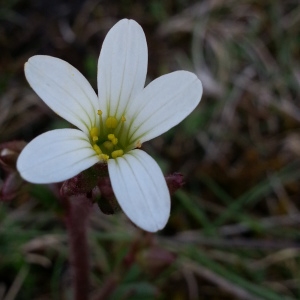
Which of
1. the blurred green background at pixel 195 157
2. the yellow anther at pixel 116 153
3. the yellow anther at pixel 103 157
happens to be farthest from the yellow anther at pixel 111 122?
the blurred green background at pixel 195 157

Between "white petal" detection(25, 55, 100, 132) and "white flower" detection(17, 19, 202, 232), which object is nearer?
"white flower" detection(17, 19, 202, 232)

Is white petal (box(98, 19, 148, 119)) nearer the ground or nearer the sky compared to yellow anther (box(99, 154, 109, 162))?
nearer the sky

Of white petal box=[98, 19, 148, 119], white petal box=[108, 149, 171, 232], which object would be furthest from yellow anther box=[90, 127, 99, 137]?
white petal box=[108, 149, 171, 232]

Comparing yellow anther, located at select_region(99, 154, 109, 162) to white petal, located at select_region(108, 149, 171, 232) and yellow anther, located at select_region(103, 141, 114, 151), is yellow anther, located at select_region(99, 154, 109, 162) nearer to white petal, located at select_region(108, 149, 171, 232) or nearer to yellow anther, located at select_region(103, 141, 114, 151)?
white petal, located at select_region(108, 149, 171, 232)

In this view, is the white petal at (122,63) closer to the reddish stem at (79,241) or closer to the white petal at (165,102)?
the white petal at (165,102)

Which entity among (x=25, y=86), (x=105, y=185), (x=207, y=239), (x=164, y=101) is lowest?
(x=207, y=239)

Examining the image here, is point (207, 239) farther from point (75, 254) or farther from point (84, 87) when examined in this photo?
point (84, 87)

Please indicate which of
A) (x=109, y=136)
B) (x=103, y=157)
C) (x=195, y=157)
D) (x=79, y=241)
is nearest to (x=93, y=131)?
(x=109, y=136)

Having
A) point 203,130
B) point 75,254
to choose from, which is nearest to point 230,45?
point 203,130
